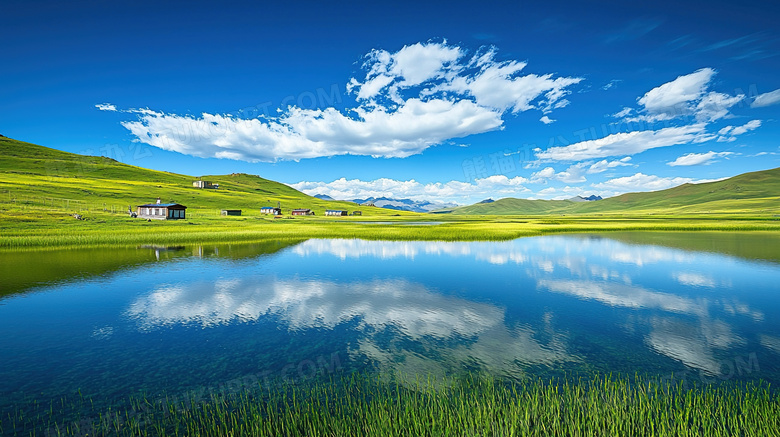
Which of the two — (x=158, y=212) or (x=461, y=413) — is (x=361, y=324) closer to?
(x=461, y=413)

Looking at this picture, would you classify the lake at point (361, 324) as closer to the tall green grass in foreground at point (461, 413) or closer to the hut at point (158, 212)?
the tall green grass in foreground at point (461, 413)

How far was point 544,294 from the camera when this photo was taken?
23531 millimetres

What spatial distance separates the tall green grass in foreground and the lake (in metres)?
1.10

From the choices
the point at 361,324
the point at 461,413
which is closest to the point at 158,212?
the point at 361,324

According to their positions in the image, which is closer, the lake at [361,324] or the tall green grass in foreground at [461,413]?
the tall green grass in foreground at [461,413]

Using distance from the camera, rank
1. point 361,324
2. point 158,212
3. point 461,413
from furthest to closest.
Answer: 1. point 158,212
2. point 361,324
3. point 461,413

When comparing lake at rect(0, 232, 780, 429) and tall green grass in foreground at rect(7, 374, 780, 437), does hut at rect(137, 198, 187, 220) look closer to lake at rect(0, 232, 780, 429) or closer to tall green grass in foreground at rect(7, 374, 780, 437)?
lake at rect(0, 232, 780, 429)

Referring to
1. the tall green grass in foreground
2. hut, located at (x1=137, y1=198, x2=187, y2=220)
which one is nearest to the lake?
the tall green grass in foreground

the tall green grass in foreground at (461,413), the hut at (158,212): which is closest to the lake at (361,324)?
the tall green grass in foreground at (461,413)

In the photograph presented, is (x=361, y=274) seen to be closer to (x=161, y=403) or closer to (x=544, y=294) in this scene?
(x=544, y=294)

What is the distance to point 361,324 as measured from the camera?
701 inches

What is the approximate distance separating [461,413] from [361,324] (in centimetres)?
968

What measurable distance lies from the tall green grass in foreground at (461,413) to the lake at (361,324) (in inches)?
43.5

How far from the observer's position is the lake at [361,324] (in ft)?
40.3
